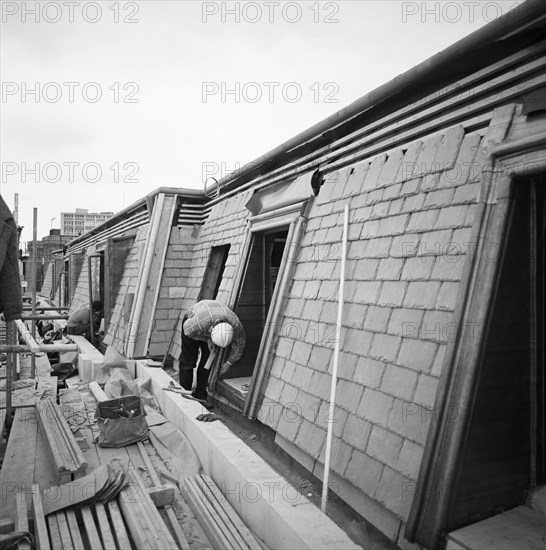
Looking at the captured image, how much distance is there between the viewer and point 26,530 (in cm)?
329

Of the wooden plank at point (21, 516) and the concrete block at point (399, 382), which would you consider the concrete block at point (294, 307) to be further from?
the wooden plank at point (21, 516)

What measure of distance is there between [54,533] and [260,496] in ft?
5.03

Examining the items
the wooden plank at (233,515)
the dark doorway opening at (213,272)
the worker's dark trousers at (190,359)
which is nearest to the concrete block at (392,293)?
the wooden plank at (233,515)

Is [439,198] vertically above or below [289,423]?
above

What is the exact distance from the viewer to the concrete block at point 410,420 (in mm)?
2942

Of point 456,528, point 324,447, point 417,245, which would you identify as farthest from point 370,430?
point 417,245

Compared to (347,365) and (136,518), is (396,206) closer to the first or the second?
(347,365)

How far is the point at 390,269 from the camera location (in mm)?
3754

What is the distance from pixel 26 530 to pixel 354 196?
3.99 m

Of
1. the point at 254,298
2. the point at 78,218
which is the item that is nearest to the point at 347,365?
the point at 254,298

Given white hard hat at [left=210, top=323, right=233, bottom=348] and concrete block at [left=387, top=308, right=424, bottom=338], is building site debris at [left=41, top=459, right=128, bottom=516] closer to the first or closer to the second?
white hard hat at [left=210, top=323, right=233, bottom=348]

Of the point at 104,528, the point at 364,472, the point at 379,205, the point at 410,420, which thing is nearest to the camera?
the point at 410,420

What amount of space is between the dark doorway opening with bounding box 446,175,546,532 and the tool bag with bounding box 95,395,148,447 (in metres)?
3.86

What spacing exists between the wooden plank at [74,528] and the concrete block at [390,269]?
9.96ft
